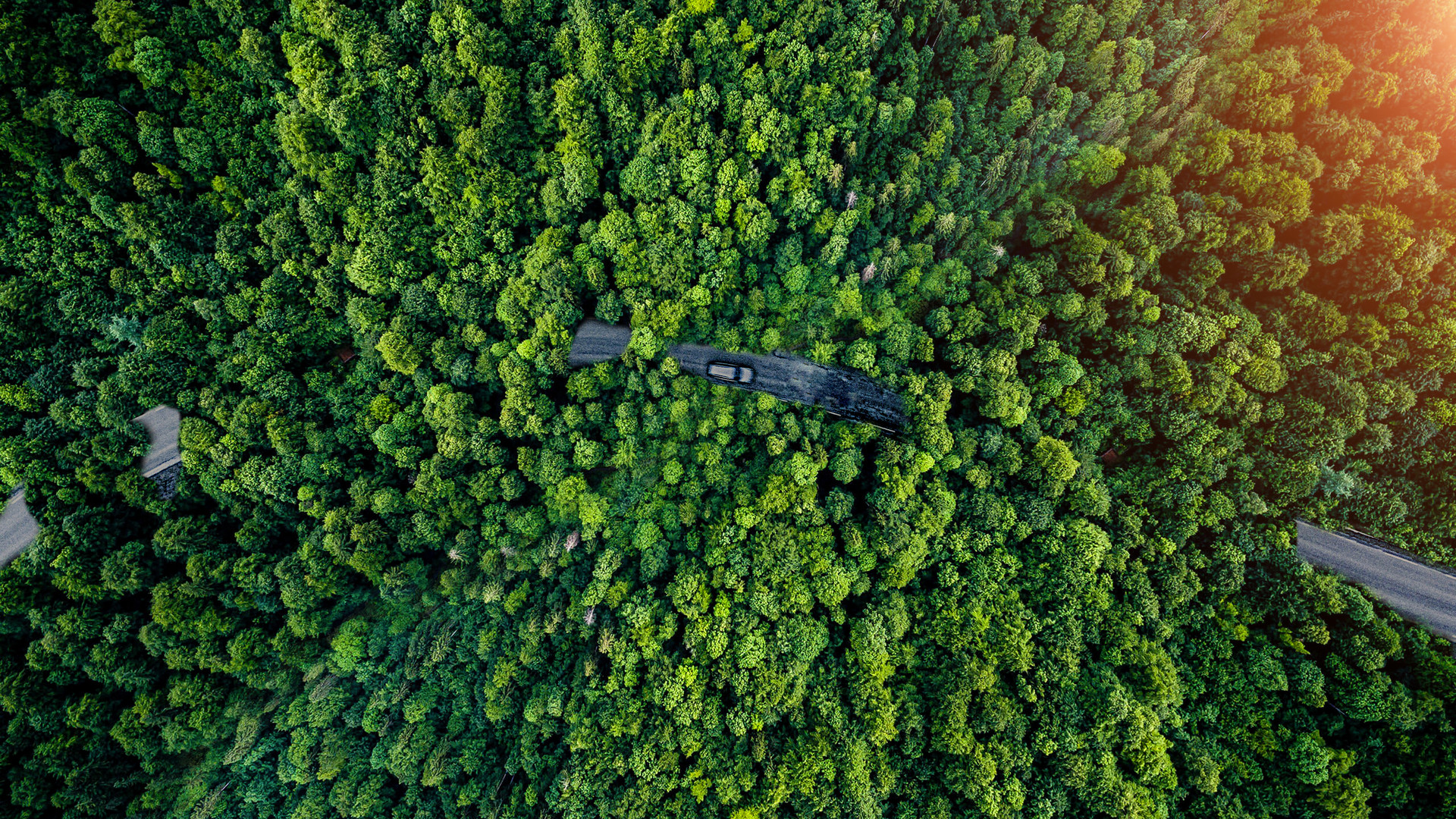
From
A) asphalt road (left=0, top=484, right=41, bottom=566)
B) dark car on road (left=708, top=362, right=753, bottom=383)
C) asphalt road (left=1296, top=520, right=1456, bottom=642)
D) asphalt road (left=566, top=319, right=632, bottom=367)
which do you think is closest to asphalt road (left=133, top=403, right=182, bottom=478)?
asphalt road (left=0, top=484, right=41, bottom=566)

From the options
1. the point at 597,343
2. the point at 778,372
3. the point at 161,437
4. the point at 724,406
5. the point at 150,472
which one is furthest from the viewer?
the point at 778,372

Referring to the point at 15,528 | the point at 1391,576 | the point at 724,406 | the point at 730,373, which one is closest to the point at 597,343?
the point at 730,373

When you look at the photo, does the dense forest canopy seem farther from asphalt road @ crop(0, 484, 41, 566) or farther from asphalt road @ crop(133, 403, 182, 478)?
asphalt road @ crop(0, 484, 41, 566)

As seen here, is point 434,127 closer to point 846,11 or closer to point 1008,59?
point 846,11

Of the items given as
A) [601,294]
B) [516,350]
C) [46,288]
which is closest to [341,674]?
[516,350]

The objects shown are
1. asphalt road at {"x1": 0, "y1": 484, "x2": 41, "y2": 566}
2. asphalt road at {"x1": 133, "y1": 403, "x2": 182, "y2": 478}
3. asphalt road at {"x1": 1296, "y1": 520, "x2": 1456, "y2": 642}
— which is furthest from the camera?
asphalt road at {"x1": 133, "y1": 403, "x2": 182, "y2": 478}

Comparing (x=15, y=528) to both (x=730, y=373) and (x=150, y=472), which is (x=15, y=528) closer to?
(x=150, y=472)
